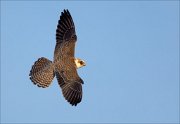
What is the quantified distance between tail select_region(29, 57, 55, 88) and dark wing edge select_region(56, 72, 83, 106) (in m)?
0.33

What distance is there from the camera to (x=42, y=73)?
16.5 meters

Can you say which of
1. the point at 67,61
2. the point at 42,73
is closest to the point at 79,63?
the point at 67,61

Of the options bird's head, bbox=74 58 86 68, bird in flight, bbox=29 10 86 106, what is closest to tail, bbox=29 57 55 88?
bird in flight, bbox=29 10 86 106

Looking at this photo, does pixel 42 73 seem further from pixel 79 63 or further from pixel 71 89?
pixel 79 63

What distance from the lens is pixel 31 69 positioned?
16.9 m

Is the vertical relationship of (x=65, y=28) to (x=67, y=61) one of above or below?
above

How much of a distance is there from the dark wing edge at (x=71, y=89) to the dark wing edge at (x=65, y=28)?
1754mm

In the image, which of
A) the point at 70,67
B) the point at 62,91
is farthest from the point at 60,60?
the point at 62,91

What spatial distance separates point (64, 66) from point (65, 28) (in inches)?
68.1

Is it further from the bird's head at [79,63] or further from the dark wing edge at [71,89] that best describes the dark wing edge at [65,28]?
the dark wing edge at [71,89]

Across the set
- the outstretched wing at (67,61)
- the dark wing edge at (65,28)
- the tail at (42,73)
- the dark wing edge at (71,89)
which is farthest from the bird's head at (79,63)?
the dark wing edge at (71,89)

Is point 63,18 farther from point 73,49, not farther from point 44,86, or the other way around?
point 44,86

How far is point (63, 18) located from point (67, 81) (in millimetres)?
2606

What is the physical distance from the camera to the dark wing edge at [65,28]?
17.4 m
